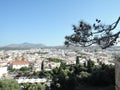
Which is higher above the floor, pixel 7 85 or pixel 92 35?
pixel 92 35

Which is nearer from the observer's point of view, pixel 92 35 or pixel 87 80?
pixel 92 35

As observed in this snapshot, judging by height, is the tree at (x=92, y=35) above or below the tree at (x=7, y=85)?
above

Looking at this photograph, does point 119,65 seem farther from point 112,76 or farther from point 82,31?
point 112,76

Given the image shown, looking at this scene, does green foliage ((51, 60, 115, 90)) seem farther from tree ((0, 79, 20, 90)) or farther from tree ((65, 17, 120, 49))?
tree ((65, 17, 120, 49))

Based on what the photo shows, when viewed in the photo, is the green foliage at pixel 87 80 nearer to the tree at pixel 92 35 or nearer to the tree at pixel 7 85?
the tree at pixel 7 85

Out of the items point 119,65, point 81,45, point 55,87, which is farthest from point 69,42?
point 55,87

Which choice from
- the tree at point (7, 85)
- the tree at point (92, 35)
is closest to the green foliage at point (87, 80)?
the tree at point (7, 85)

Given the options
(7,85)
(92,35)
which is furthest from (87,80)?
(92,35)

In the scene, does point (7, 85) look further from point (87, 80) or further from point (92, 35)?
point (92, 35)

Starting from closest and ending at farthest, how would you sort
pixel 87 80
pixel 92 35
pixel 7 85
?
pixel 92 35, pixel 7 85, pixel 87 80

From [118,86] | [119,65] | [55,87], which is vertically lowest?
[55,87]

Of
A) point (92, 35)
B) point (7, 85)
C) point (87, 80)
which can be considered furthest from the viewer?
point (87, 80)
